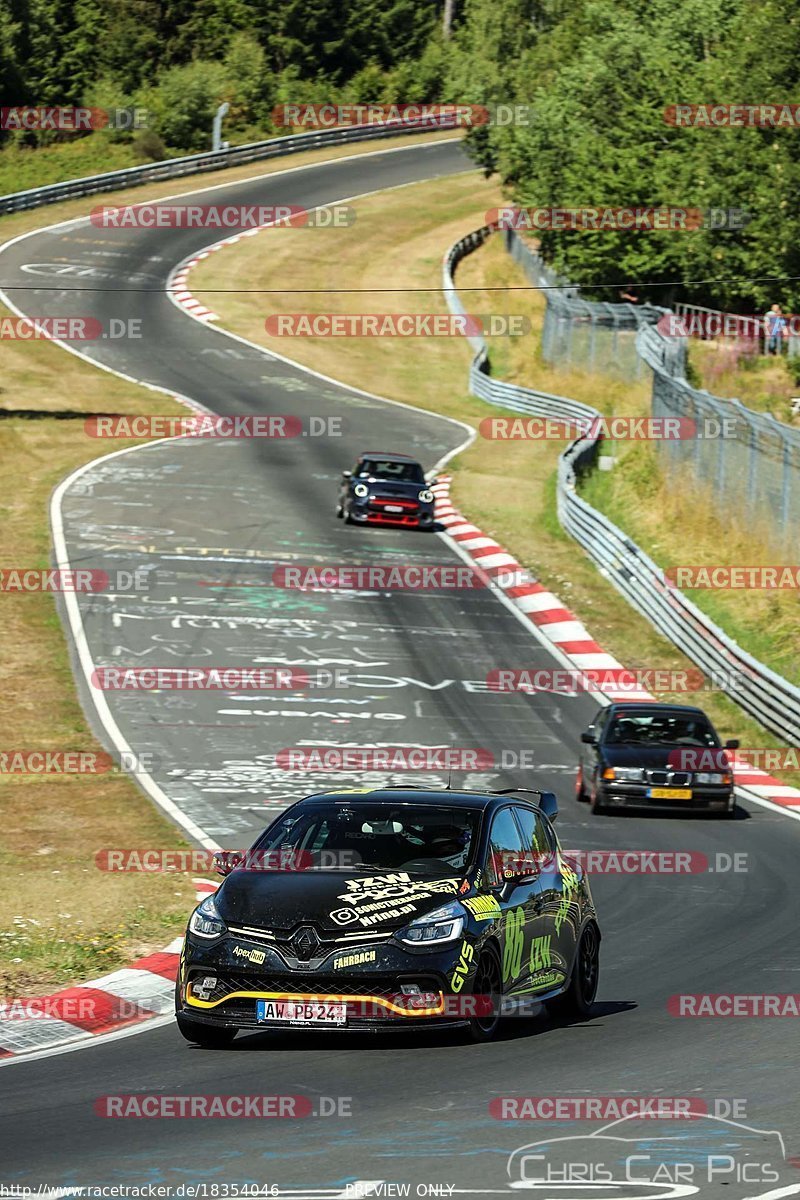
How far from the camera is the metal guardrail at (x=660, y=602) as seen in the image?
27875 mm

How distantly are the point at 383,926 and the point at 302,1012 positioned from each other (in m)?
0.61

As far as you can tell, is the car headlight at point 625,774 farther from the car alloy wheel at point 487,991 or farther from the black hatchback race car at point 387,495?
the black hatchback race car at point 387,495

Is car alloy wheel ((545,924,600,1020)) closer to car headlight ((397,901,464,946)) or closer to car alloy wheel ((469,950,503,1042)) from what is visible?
car alloy wheel ((469,950,503,1042))

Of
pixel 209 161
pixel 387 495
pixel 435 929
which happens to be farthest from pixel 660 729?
pixel 209 161

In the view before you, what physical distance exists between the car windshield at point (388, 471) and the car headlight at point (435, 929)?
1189 inches

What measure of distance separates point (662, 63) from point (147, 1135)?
54.3 metres

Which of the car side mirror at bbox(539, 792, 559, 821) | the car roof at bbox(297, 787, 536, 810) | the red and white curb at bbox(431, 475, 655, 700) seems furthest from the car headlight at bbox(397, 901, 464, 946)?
the red and white curb at bbox(431, 475, 655, 700)

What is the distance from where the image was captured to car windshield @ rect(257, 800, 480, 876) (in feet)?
35.3

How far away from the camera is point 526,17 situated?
91375mm

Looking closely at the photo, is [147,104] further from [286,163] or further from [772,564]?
[772,564]

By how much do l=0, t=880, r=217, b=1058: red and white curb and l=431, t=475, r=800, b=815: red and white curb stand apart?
12.6m

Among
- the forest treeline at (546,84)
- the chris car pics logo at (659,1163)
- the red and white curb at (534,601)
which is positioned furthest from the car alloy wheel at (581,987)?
the forest treeline at (546,84)

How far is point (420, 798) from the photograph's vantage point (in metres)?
11.4

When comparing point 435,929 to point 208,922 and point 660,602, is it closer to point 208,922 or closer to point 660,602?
point 208,922
